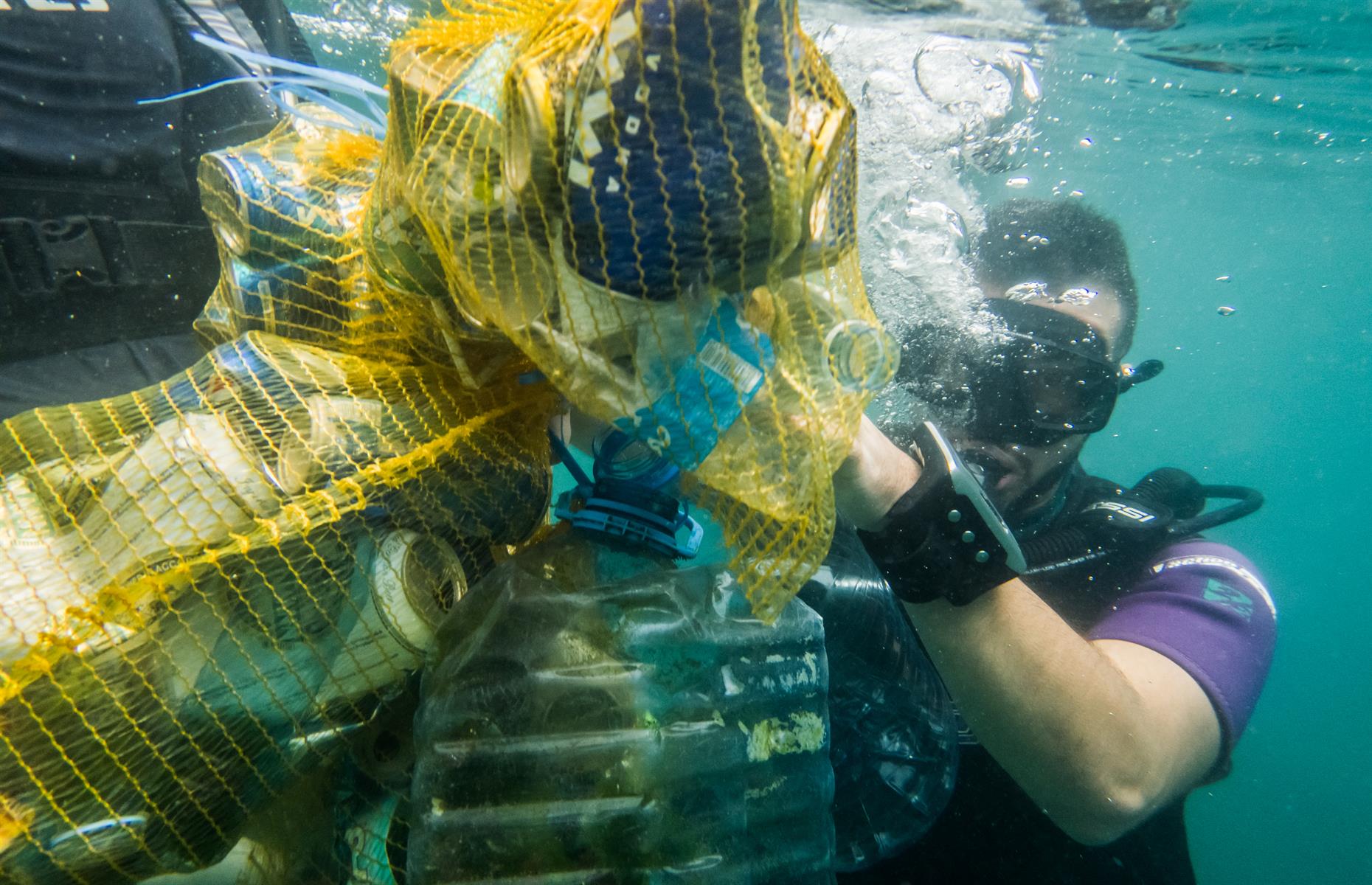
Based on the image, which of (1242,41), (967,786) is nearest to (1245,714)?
(967,786)

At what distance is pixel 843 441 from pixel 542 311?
2.06 ft

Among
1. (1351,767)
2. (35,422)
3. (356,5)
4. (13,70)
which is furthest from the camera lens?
(1351,767)

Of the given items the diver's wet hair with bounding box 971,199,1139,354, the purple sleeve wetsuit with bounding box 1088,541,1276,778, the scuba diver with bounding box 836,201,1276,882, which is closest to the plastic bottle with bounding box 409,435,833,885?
the scuba diver with bounding box 836,201,1276,882

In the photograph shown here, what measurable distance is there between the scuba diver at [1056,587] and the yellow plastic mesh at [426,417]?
0.65 metres

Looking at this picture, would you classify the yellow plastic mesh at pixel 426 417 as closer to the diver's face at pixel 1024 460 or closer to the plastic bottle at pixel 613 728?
the plastic bottle at pixel 613 728

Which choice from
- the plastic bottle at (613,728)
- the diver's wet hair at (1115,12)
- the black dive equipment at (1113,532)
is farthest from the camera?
the diver's wet hair at (1115,12)

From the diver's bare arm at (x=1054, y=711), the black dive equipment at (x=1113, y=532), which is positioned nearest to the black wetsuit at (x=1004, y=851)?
the diver's bare arm at (x=1054, y=711)

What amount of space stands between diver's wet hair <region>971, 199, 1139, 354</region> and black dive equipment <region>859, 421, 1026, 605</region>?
269 cm

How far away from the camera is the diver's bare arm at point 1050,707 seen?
6.51 ft

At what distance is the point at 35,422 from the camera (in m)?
1.25

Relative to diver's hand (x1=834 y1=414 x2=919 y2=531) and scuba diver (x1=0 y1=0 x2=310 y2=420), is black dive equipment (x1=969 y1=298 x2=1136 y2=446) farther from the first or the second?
scuba diver (x1=0 y1=0 x2=310 y2=420)

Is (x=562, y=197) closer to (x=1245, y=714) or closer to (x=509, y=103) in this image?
(x=509, y=103)

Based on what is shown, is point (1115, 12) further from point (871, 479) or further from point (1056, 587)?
point (871, 479)

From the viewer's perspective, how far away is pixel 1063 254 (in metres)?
4.00
